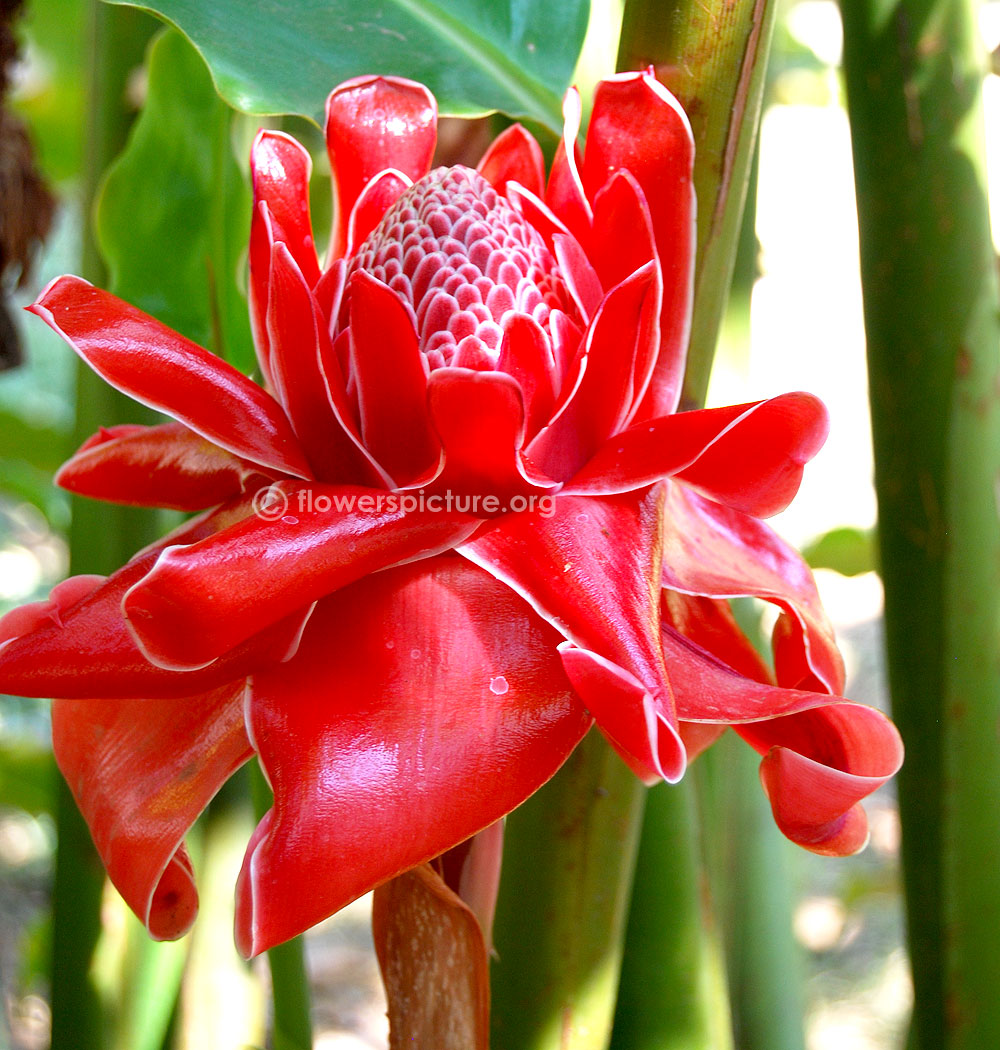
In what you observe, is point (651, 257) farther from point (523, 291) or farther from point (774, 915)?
point (774, 915)

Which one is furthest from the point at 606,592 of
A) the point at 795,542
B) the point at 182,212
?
the point at 795,542

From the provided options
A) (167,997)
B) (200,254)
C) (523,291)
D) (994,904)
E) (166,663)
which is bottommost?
(167,997)

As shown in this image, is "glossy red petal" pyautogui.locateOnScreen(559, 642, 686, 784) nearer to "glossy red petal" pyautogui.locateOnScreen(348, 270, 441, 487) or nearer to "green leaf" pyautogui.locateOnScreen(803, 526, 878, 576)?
"glossy red petal" pyautogui.locateOnScreen(348, 270, 441, 487)

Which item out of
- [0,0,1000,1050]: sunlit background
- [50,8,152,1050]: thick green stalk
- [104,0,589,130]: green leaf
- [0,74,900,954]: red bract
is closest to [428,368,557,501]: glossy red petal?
[0,74,900,954]: red bract

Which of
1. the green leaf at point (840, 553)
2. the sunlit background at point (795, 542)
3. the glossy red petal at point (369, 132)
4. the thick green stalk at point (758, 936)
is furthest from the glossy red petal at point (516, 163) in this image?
the green leaf at point (840, 553)

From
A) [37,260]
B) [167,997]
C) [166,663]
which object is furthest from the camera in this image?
[37,260]

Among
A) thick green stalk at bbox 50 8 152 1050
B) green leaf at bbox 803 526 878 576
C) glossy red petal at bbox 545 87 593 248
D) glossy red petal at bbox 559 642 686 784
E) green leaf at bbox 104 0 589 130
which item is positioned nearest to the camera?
glossy red petal at bbox 559 642 686 784

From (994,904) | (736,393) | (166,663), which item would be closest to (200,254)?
(736,393)
